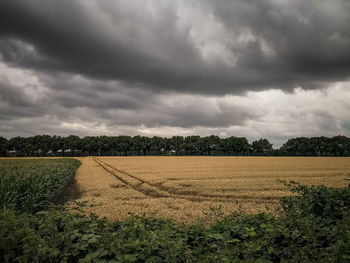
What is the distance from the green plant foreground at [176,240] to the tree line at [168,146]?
449 feet

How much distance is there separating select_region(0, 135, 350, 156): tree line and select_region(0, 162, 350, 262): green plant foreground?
136844 millimetres

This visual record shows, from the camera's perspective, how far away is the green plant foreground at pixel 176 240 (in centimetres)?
353

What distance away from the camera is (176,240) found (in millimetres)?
4578

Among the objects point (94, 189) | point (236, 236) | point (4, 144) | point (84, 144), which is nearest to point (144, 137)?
point (84, 144)

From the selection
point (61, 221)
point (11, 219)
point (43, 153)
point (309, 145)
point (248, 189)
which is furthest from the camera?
point (43, 153)

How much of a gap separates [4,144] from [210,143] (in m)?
126

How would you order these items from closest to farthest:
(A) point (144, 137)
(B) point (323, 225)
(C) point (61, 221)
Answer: (C) point (61, 221) < (B) point (323, 225) < (A) point (144, 137)

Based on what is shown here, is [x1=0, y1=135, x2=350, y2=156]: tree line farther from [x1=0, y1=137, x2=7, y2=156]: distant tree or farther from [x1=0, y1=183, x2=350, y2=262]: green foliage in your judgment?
[x1=0, y1=183, x2=350, y2=262]: green foliage

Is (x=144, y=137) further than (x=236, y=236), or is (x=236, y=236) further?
(x=144, y=137)

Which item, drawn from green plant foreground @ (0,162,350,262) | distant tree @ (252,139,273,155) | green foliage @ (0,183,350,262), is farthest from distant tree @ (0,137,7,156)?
green foliage @ (0,183,350,262)

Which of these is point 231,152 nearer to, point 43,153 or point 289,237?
point 43,153

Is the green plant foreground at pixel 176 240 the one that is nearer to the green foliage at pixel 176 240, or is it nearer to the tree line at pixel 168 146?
the green foliage at pixel 176 240

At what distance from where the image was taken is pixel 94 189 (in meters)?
16.8

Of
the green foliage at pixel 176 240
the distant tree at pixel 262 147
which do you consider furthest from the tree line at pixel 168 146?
the green foliage at pixel 176 240
